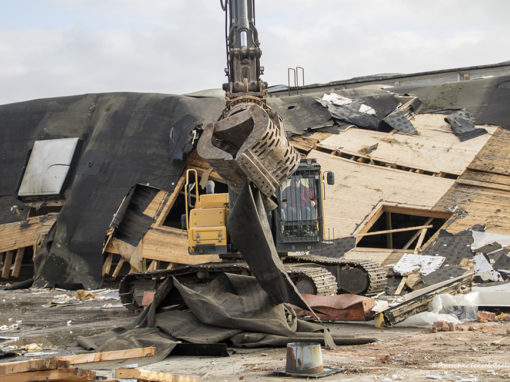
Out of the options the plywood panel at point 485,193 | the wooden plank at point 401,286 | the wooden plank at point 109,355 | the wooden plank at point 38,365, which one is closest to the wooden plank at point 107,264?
the wooden plank at point 401,286

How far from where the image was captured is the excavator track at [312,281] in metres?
11.4

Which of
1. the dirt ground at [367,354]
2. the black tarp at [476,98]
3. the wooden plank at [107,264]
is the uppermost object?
the black tarp at [476,98]

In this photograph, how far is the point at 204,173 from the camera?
1880 centimetres

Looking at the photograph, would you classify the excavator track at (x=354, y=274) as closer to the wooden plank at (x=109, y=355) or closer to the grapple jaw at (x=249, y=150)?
the grapple jaw at (x=249, y=150)

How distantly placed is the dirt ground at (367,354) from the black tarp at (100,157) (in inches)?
324

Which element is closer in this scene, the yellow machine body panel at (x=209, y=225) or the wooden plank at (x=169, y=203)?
the yellow machine body panel at (x=209, y=225)

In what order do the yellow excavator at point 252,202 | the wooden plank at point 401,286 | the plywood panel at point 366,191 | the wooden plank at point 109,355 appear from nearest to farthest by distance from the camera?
the wooden plank at point 109,355 → the yellow excavator at point 252,202 → the wooden plank at point 401,286 → the plywood panel at point 366,191

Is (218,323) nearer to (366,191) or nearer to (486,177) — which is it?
(366,191)

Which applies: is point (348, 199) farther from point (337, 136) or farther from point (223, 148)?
point (223, 148)

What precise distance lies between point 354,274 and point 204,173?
681 cm

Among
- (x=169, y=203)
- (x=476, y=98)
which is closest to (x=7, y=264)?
(x=169, y=203)

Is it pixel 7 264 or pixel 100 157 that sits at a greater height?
pixel 100 157

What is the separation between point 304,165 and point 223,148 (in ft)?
21.7

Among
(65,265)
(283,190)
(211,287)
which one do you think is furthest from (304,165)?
(65,265)
